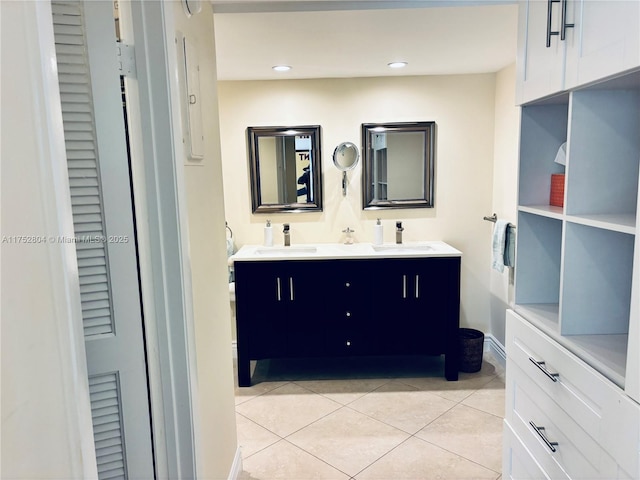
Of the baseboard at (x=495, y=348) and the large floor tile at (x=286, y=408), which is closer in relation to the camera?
the large floor tile at (x=286, y=408)

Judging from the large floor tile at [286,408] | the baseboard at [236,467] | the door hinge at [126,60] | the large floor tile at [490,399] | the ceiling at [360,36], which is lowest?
the large floor tile at [286,408]

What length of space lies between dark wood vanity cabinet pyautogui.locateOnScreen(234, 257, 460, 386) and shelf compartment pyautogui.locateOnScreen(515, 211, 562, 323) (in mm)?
1358

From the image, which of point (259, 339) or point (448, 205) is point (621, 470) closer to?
point (259, 339)

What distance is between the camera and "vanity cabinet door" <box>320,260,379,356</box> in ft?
10.4

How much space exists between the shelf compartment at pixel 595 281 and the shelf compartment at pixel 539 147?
1.23 feet

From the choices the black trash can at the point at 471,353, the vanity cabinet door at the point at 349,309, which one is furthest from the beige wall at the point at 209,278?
the black trash can at the point at 471,353

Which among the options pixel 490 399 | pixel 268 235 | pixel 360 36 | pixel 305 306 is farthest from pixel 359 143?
pixel 490 399

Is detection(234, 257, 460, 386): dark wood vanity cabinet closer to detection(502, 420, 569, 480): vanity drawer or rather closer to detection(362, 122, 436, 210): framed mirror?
detection(362, 122, 436, 210): framed mirror

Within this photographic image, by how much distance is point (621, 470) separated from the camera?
111 cm

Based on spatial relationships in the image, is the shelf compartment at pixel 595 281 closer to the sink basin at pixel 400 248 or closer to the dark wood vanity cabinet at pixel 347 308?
the dark wood vanity cabinet at pixel 347 308

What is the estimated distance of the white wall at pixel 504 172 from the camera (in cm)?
317

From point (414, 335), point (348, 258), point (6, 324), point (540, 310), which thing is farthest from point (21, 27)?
point (414, 335)

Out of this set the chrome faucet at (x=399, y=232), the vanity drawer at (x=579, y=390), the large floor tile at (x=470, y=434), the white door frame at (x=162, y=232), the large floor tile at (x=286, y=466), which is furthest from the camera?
the chrome faucet at (x=399, y=232)

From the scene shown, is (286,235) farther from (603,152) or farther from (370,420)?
(603,152)
